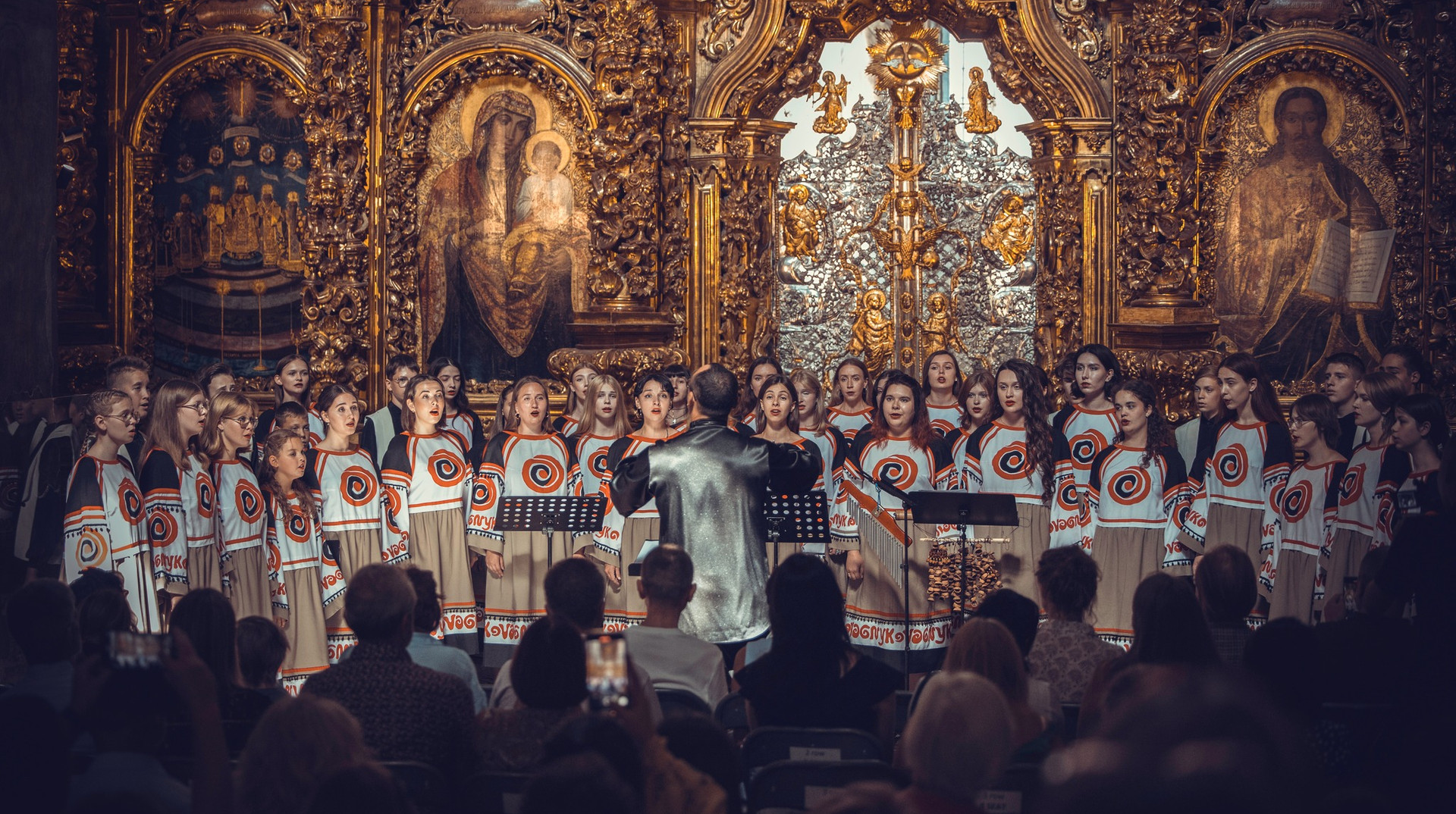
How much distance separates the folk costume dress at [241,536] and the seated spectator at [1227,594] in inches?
211

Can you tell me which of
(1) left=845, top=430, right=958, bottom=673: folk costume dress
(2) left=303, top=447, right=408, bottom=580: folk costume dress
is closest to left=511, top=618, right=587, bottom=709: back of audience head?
(2) left=303, top=447, right=408, bottom=580: folk costume dress

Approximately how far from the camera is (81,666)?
421cm

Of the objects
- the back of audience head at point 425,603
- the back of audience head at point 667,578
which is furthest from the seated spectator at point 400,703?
the back of audience head at point 667,578

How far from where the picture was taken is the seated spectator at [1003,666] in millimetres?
4820

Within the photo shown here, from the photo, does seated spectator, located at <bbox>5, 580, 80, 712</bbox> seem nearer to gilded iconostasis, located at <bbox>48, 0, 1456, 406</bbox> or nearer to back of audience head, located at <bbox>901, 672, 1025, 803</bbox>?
back of audience head, located at <bbox>901, 672, 1025, 803</bbox>

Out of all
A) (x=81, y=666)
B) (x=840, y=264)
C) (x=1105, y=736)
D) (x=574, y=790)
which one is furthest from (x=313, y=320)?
(x=1105, y=736)

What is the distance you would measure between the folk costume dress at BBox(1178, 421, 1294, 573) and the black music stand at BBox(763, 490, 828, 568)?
272 centimetres

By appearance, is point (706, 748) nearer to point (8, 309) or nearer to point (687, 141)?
point (8, 309)

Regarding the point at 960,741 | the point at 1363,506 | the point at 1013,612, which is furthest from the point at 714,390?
the point at 1363,506

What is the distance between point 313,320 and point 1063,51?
274 inches

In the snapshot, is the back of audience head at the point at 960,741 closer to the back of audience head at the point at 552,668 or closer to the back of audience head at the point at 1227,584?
the back of audience head at the point at 552,668

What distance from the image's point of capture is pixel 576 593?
5.39 m

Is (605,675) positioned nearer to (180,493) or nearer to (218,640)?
(218,640)

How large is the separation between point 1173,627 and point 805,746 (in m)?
1.34
